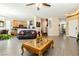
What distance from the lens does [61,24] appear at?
318 cm

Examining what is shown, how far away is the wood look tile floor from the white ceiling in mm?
525

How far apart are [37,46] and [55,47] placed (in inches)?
17.0

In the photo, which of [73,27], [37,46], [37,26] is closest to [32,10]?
[37,26]

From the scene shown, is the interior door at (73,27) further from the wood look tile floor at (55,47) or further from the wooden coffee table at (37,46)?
the wooden coffee table at (37,46)

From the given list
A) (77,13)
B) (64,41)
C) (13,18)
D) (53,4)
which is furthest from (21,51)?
(77,13)

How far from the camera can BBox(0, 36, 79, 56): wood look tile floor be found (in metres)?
3.04

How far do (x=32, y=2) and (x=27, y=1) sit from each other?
0.33ft

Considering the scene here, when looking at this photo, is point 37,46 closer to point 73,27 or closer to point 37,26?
point 37,26

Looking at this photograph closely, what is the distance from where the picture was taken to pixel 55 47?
10.8 ft

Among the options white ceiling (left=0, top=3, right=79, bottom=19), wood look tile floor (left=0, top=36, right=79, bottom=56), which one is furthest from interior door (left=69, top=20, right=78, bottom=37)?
white ceiling (left=0, top=3, right=79, bottom=19)

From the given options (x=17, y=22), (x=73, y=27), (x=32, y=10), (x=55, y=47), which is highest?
(x=32, y=10)

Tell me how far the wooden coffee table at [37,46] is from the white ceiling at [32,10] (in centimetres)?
57

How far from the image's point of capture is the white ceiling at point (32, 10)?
2.94m

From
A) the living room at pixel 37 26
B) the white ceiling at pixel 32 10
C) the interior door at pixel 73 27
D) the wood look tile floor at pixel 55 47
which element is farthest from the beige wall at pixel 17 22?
the interior door at pixel 73 27
